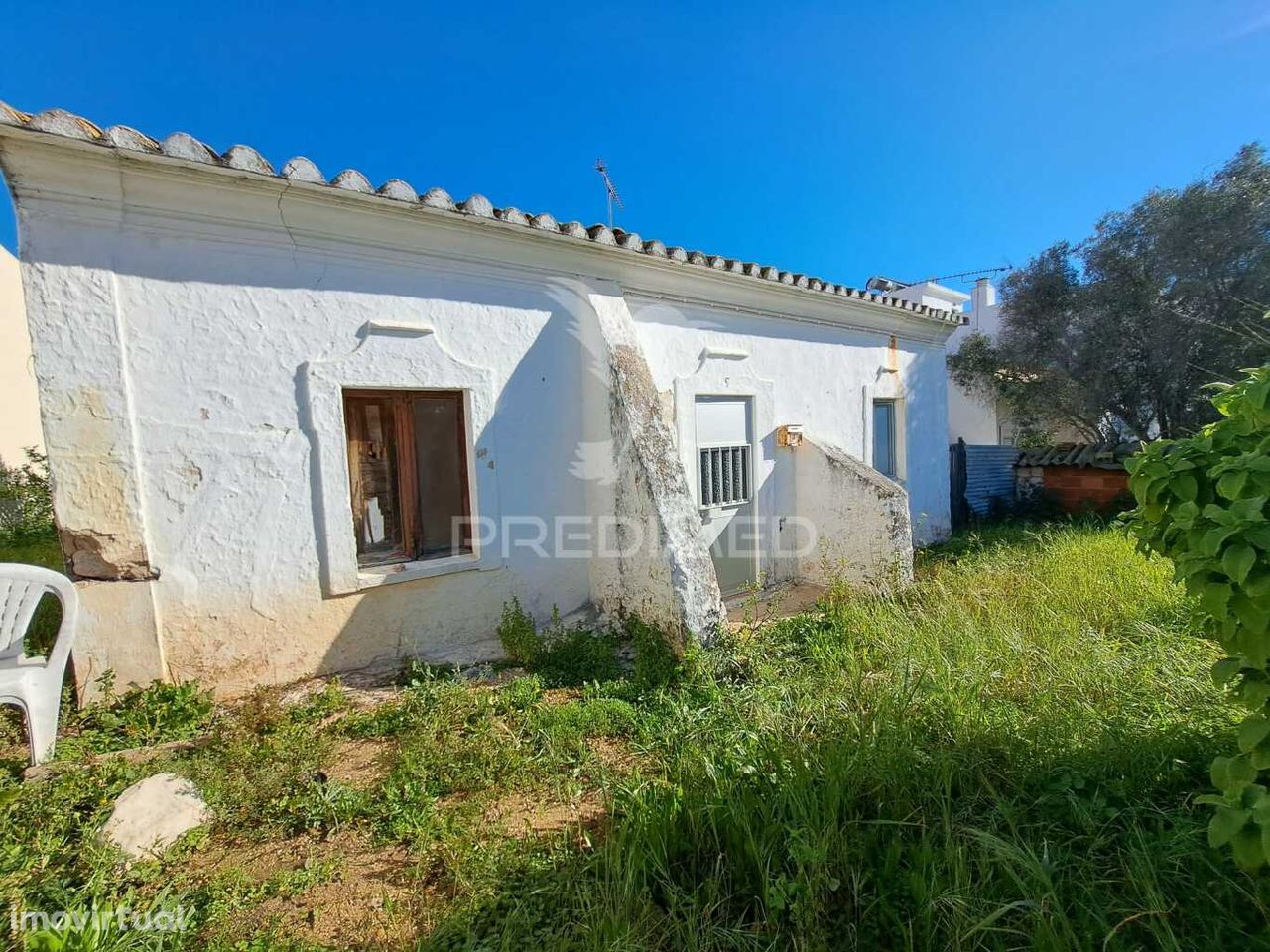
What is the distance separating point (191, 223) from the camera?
333cm

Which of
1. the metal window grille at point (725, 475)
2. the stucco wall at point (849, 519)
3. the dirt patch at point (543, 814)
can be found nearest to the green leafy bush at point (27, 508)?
the dirt patch at point (543, 814)

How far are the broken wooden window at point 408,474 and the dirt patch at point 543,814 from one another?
92.2 inches

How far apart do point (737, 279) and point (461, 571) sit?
4218mm

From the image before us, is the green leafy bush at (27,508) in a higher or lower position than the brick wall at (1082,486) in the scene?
higher

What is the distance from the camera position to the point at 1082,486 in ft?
29.6

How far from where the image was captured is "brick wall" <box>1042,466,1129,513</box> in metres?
8.57

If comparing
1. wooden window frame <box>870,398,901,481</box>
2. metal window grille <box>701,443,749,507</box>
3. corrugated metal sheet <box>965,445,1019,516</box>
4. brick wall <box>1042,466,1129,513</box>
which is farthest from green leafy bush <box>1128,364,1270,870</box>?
brick wall <box>1042,466,1129,513</box>

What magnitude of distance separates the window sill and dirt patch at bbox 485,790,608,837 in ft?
6.84

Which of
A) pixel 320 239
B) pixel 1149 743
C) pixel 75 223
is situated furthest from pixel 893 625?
pixel 75 223

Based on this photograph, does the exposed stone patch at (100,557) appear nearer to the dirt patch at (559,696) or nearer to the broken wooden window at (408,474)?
the broken wooden window at (408,474)

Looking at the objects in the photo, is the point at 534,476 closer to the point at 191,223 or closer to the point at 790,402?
the point at 191,223

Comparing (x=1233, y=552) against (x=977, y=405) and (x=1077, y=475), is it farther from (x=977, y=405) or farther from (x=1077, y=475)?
(x=977, y=405)

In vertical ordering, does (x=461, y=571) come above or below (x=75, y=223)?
below

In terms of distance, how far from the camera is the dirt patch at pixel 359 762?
2.77 meters
